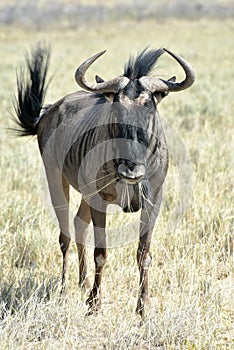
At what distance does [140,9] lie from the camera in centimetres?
4834

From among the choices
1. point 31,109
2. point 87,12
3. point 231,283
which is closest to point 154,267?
point 231,283

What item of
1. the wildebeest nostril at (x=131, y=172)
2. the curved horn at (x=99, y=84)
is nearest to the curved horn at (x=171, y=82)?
the curved horn at (x=99, y=84)

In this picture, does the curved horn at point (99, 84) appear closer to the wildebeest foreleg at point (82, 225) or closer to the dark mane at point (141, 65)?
the dark mane at point (141, 65)

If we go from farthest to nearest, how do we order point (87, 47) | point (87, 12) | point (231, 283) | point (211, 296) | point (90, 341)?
point (87, 12)
point (87, 47)
point (231, 283)
point (211, 296)
point (90, 341)

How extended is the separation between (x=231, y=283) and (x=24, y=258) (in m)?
1.88

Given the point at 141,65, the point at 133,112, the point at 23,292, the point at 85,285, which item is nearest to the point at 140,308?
the point at 85,285

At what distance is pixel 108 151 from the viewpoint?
3982mm

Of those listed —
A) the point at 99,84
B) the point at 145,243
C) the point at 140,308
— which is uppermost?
the point at 99,84

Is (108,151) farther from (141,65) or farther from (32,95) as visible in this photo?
(32,95)

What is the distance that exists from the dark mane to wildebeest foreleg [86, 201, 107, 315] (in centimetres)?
102

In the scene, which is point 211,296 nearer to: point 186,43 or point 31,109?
point 31,109

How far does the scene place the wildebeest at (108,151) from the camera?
12.1 feet

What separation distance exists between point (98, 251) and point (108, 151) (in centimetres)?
81

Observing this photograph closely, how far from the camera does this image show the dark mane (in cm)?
405
